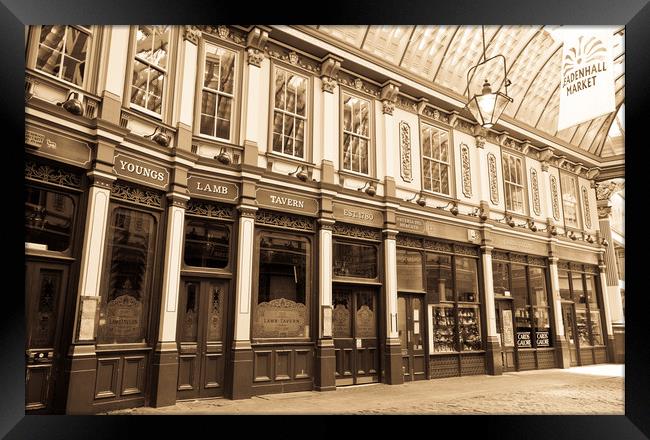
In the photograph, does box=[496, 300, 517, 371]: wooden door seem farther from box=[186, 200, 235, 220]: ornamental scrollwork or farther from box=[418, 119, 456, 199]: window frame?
box=[186, 200, 235, 220]: ornamental scrollwork

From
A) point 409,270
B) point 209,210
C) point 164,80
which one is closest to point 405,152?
point 409,270

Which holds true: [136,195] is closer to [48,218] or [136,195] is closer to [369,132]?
[48,218]

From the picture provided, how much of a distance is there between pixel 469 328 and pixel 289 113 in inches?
262

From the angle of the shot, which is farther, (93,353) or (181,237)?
(181,237)

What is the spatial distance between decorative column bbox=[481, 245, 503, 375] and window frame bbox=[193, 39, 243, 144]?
698cm

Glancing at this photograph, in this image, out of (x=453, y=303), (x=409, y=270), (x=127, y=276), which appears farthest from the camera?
(x=453, y=303)

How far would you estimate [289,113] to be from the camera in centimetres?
902

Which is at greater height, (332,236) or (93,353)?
(332,236)

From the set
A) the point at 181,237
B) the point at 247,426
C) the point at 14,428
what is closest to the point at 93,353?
the point at 14,428

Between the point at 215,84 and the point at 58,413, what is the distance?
18.7 ft

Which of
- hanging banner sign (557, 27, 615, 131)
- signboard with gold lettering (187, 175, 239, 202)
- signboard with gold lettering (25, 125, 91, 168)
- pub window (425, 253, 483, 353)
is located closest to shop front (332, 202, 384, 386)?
pub window (425, 253, 483, 353)

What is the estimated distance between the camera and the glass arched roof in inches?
404

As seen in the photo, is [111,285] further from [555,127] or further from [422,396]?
[555,127]
